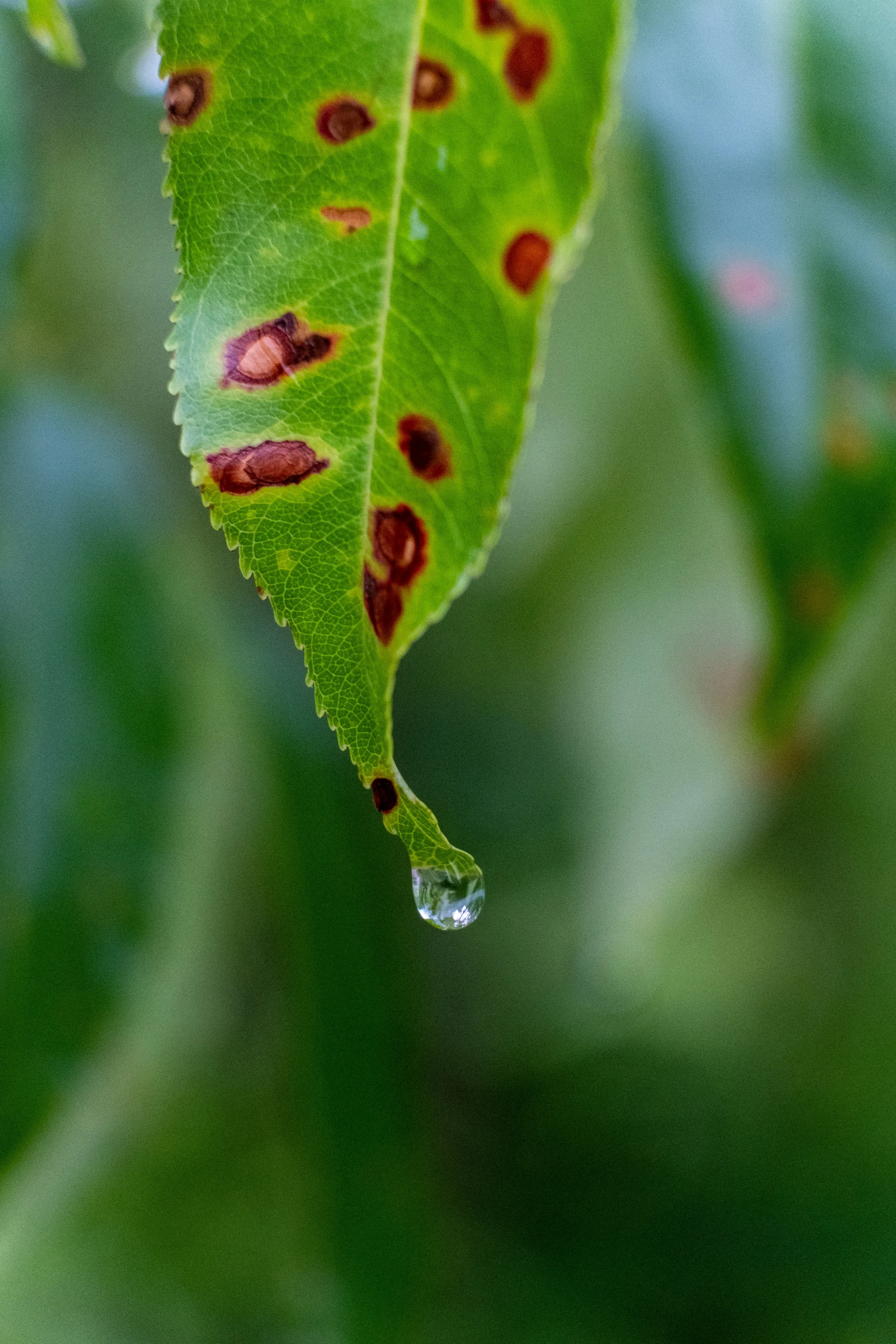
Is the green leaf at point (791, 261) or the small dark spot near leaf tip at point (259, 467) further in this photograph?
the green leaf at point (791, 261)

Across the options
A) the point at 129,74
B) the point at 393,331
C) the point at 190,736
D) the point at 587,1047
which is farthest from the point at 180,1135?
the point at 393,331

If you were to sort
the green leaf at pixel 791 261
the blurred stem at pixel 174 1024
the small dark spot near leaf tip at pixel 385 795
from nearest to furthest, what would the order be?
the small dark spot near leaf tip at pixel 385 795, the green leaf at pixel 791 261, the blurred stem at pixel 174 1024

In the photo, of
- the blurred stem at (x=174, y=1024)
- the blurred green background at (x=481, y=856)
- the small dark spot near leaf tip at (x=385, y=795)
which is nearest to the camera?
the small dark spot near leaf tip at (x=385, y=795)

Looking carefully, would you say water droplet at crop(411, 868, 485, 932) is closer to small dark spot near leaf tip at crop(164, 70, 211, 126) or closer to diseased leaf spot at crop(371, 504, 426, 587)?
diseased leaf spot at crop(371, 504, 426, 587)

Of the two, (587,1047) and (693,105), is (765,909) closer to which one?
(587,1047)

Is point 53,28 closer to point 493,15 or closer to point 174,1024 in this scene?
point 493,15

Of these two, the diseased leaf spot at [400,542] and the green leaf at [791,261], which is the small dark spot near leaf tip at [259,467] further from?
the green leaf at [791,261]

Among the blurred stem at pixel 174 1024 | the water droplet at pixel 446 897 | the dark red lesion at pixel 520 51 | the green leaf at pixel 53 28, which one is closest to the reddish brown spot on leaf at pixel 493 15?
the dark red lesion at pixel 520 51

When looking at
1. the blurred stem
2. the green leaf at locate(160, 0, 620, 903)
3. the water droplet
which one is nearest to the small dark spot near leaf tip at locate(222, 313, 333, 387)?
the green leaf at locate(160, 0, 620, 903)
